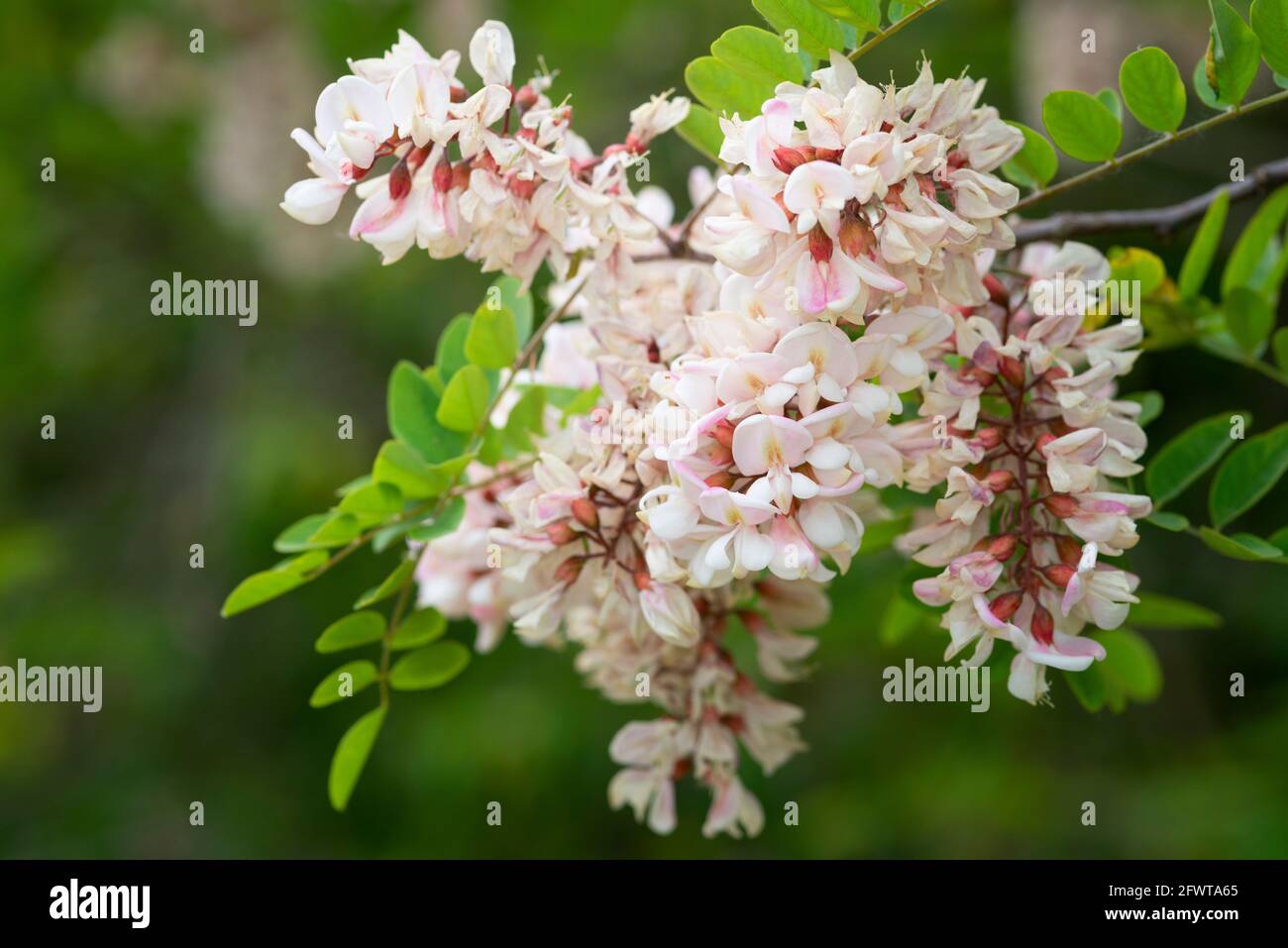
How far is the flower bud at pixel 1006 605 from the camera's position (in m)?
1.10

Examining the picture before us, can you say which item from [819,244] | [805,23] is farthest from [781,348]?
[805,23]

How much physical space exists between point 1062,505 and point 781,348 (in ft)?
0.93

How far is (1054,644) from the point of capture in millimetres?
1101

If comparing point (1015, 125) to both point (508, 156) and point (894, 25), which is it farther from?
point (508, 156)

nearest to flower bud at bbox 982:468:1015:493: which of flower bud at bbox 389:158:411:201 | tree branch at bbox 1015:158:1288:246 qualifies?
tree branch at bbox 1015:158:1288:246

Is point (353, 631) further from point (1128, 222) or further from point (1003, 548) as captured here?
point (1128, 222)

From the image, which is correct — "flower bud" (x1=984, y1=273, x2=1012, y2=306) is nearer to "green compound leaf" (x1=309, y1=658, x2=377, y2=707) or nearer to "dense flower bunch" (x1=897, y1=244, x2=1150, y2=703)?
"dense flower bunch" (x1=897, y1=244, x2=1150, y2=703)

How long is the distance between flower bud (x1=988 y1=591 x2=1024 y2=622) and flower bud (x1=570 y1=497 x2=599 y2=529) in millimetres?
366

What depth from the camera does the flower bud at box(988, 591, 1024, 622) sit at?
1096 millimetres

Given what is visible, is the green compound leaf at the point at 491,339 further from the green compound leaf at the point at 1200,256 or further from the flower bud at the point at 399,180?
the green compound leaf at the point at 1200,256

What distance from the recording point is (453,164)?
45.6 inches

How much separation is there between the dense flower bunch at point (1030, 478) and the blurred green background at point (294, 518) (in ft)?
7.34

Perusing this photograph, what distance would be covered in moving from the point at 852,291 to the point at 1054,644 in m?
0.35
